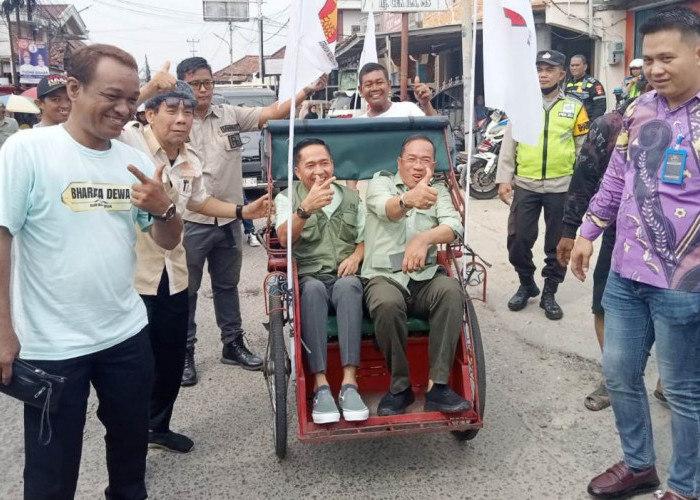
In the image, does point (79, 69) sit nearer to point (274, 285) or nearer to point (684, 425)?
point (274, 285)

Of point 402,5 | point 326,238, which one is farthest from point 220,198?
point 402,5

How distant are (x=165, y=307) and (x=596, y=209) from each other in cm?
218

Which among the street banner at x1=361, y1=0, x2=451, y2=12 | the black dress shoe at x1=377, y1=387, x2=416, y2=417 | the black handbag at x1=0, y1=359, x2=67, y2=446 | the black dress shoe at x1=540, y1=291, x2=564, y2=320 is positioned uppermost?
the street banner at x1=361, y1=0, x2=451, y2=12

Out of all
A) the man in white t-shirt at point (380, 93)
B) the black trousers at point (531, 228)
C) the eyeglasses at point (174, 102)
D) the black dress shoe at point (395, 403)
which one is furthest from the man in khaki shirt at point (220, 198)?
the black trousers at point (531, 228)

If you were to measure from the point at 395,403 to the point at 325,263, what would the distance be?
2.98 ft

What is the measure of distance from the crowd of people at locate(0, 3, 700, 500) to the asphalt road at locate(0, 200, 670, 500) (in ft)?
0.66

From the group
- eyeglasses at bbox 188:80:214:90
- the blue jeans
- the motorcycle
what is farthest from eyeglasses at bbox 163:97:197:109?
the motorcycle

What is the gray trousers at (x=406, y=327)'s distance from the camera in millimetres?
3172

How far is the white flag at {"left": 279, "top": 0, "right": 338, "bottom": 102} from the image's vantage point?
328cm

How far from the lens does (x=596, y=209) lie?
2.97 m

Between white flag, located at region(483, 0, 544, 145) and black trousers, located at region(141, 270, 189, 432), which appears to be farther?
white flag, located at region(483, 0, 544, 145)

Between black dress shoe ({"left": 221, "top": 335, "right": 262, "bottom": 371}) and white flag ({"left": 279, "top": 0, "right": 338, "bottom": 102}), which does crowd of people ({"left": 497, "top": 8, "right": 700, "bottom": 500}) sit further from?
black dress shoe ({"left": 221, "top": 335, "right": 262, "bottom": 371})

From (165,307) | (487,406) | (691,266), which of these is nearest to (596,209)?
(691,266)

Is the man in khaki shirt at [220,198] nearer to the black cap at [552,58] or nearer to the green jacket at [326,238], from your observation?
the green jacket at [326,238]
